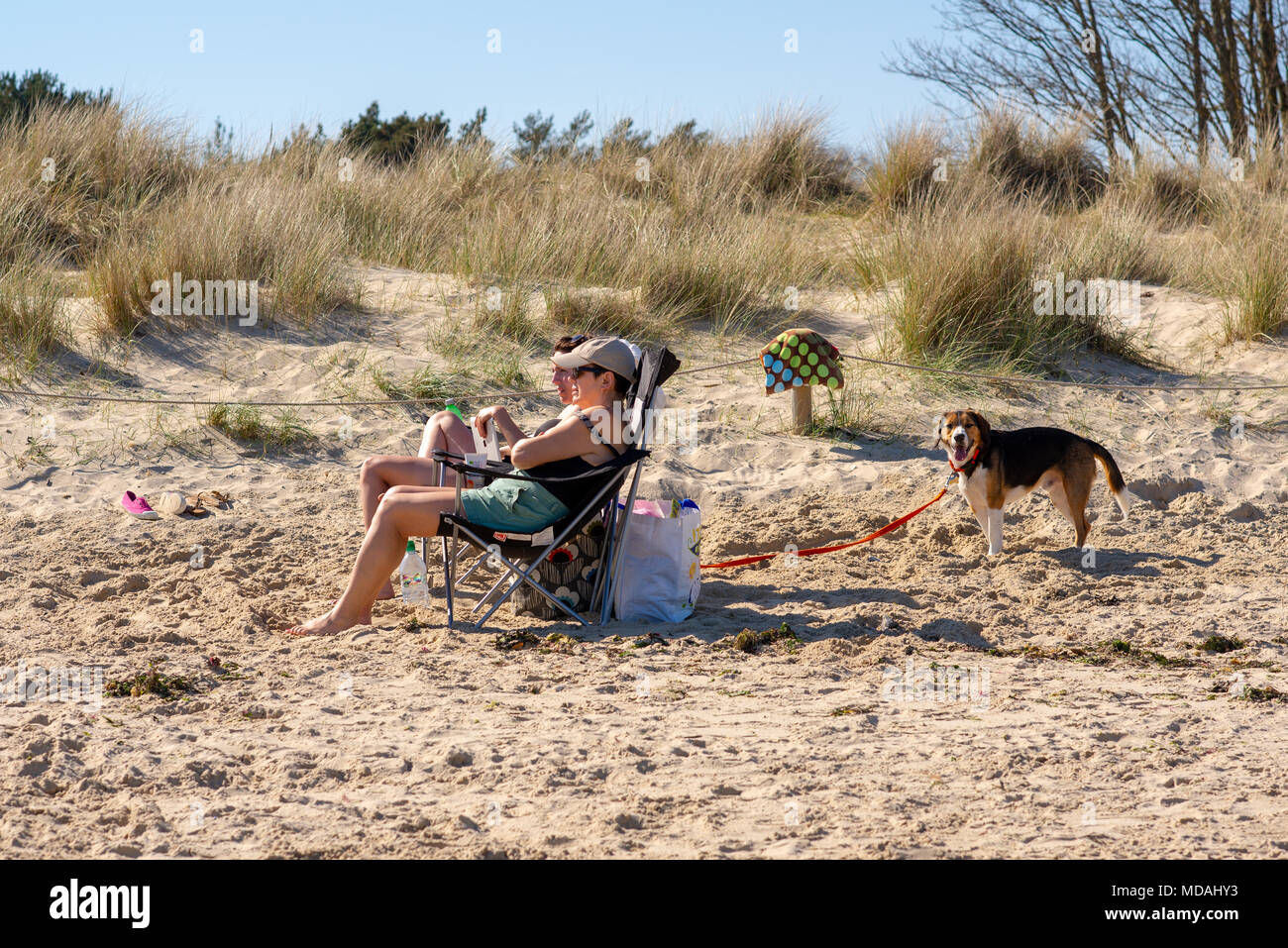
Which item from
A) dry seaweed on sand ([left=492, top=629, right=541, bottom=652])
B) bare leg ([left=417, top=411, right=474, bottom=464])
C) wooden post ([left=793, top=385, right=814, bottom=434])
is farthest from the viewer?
wooden post ([left=793, top=385, right=814, bottom=434])

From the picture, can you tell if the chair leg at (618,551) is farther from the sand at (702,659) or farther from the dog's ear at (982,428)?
the dog's ear at (982,428)

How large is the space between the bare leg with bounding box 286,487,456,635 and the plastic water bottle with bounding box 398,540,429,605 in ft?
1.13

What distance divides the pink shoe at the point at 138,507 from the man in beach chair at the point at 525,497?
168 cm

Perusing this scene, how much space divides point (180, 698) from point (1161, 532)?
180 inches

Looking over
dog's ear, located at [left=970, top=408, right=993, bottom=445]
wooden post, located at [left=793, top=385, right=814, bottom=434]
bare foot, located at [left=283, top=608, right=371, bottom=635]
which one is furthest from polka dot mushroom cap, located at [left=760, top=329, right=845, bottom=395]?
bare foot, located at [left=283, top=608, right=371, bottom=635]

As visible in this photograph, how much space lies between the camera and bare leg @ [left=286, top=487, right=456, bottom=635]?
4.64m

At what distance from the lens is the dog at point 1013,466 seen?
5.46m

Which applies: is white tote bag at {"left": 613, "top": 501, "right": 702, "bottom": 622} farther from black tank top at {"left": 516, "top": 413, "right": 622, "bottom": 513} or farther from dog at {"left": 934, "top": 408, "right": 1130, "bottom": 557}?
dog at {"left": 934, "top": 408, "right": 1130, "bottom": 557}

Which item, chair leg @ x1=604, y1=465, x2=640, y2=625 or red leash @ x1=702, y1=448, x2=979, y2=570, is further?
red leash @ x1=702, y1=448, x2=979, y2=570

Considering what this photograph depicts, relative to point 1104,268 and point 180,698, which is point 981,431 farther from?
point 1104,268

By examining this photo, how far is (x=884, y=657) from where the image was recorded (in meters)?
4.49

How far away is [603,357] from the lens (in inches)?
186

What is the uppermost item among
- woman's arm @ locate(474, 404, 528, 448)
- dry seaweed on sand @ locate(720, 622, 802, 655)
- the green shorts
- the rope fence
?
the rope fence

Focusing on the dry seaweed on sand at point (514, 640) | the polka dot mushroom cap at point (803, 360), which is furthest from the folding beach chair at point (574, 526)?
the polka dot mushroom cap at point (803, 360)
